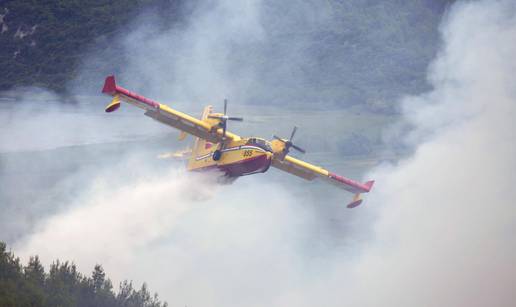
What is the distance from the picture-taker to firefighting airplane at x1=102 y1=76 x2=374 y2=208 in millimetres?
41688

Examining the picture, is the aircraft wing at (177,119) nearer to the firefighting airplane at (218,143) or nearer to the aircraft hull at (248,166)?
the firefighting airplane at (218,143)

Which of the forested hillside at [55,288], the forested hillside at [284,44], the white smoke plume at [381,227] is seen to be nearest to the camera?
the forested hillside at [55,288]

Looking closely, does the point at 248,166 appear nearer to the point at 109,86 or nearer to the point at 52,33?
the point at 109,86

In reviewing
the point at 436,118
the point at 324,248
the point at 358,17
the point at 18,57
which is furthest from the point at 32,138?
the point at 358,17

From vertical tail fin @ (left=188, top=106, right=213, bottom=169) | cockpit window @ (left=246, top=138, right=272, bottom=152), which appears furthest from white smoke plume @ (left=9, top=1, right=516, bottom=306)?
cockpit window @ (left=246, top=138, right=272, bottom=152)

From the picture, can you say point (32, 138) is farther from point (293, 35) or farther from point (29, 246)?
point (293, 35)

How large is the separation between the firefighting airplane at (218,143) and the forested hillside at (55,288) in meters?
6.70

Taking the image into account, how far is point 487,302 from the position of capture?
51.8 metres

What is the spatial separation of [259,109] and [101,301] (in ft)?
77.8

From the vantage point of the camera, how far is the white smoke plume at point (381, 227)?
168 ft

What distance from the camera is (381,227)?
5972cm

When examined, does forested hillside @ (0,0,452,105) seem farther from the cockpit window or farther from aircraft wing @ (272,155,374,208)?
the cockpit window

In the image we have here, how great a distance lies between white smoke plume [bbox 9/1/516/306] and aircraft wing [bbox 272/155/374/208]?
4985 millimetres

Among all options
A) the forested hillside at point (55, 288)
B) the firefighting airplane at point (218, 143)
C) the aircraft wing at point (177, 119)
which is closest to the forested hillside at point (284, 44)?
the firefighting airplane at point (218, 143)
